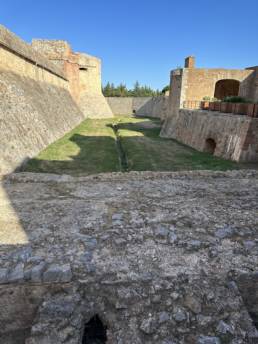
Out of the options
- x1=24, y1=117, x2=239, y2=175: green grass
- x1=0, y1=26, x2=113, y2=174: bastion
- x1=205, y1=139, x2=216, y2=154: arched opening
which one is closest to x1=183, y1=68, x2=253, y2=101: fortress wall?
x1=24, y1=117, x2=239, y2=175: green grass

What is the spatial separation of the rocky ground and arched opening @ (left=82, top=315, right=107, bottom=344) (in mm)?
68

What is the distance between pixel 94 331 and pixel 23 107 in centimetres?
1146

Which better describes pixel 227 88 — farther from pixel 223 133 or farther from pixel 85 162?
pixel 85 162

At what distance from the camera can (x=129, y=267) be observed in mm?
3738

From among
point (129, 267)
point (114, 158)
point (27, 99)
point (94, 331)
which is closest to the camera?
point (94, 331)

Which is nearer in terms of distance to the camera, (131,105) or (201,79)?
(201,79)

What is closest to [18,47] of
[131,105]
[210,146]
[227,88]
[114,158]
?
[114,158]

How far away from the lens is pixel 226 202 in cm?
614

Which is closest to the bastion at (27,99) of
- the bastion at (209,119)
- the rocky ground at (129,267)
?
the rocky ground at (129,267)

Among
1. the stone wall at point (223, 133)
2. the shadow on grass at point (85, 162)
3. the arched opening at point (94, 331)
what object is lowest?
the arched opening at point (94, 331)

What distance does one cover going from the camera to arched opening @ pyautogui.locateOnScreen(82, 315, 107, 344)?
315cm

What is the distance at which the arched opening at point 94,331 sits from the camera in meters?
3.15

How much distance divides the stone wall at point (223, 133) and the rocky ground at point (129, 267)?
538 cm

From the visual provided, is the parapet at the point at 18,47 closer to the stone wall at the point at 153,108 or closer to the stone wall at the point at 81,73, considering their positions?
the stone wall at the point at 81,73
